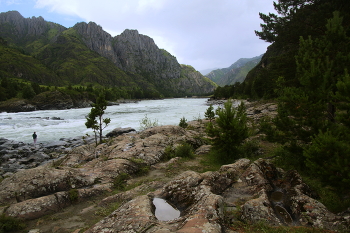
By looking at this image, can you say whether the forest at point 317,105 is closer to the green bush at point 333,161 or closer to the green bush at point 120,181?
the green bush at point 333,161

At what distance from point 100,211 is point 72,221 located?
99cm

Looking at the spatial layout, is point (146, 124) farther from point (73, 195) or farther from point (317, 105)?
point (317, 105)

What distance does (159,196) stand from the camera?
7.43m

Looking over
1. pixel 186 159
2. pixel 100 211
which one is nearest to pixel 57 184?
pixel 100 211

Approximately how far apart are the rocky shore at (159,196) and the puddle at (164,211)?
0.21 m

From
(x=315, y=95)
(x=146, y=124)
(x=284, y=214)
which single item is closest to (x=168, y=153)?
(x=284, y=214)

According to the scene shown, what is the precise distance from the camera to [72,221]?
22.3ft

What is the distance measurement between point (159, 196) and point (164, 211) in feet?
3.59

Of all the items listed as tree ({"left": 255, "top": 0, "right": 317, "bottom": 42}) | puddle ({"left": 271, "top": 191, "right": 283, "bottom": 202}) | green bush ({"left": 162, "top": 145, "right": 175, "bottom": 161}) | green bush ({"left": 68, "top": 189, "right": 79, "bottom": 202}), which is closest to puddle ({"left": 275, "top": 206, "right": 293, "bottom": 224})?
puddle ({"left": 271, "top": 191, "right": 283, "bottom": 202})

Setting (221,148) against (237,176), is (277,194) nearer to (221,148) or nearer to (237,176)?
(237,176)

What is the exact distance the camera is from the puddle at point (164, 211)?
5.95m

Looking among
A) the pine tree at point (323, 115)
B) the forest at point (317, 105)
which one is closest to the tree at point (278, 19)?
the forest at point (317, 105)

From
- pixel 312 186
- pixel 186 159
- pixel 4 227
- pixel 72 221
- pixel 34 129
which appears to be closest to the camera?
pixel 4 227

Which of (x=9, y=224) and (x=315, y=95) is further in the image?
(x=315, y=95)
